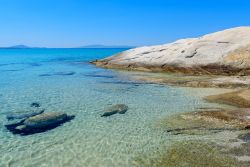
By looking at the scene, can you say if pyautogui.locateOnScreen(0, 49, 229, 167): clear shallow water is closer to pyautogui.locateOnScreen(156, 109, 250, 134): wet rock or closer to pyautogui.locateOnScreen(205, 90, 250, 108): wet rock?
pyautogui.locateOnScreen(156, 109, 250, 134): wet rock

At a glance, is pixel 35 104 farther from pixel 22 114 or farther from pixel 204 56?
pixel 204 56

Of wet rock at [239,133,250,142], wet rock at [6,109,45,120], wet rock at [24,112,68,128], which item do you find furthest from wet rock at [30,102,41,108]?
wet rock at [239,133,250,142]

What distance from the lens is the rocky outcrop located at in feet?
108

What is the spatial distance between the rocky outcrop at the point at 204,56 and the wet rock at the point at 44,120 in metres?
21.5

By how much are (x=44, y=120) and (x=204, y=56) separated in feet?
80.3

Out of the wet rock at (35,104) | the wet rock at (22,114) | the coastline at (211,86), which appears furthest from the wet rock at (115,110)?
the wet rock at (35,104)

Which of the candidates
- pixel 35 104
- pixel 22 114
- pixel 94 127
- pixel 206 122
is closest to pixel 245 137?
pixel 206 122

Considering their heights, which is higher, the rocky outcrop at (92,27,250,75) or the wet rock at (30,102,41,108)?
the rocky outcrop at (92,27,250,75)

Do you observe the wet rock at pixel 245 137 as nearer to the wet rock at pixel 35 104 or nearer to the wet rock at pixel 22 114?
the wet rock at pixel 22 114

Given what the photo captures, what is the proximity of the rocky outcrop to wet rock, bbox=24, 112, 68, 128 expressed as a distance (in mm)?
21466

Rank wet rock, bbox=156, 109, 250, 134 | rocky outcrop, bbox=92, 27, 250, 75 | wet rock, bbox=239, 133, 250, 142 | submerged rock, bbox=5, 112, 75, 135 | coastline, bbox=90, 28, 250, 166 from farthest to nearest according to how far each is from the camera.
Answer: rocky outcrop, bbox=92, 27, 250, 75 < submerged rock, bbox=5, 112, 75, 135 < wet rock, bbox=156, 109, 250, 134 < wet rock, bbox=239, 133, 250, 142 < coastline, bbox=90, 28, 250, 166

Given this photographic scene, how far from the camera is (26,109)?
18.4 meters

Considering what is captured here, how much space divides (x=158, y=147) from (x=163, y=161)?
1.28 m

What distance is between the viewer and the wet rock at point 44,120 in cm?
1491
